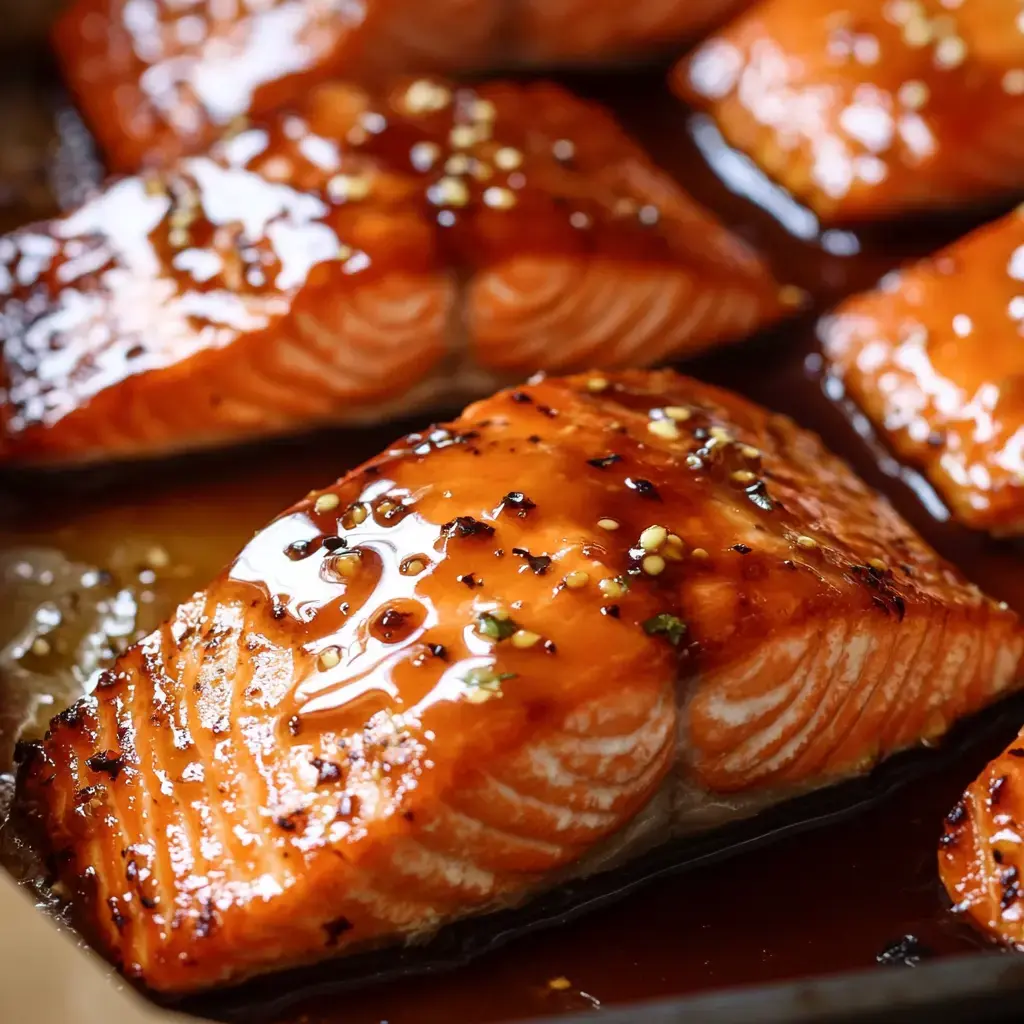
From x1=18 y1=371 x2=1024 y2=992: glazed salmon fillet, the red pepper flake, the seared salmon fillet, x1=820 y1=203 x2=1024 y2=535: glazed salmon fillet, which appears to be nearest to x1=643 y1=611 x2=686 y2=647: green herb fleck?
x1=18 y1=371 x2=1024 y2=992: glazed salmon fillet

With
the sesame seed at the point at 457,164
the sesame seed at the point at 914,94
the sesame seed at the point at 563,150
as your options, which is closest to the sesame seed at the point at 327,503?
the sesame seed at the point at 457,164

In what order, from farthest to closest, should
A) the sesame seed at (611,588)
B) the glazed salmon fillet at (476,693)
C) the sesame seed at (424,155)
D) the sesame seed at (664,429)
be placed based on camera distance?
1. the sesame seed at (424,155)
2. the sesame seed at (664,429)
3. the sesame seed at (611,588)
4. the glazed salmon fillet at (476,693)

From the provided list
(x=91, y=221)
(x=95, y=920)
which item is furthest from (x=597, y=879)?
(x=91, y=221)

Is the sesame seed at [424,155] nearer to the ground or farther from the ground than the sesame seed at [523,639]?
farther from the ground

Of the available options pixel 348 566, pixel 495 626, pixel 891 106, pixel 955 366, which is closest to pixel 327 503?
pixel 348 566

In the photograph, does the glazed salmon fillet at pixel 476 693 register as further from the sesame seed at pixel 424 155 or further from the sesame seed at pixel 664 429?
the sesame seed at pixel 424 155
